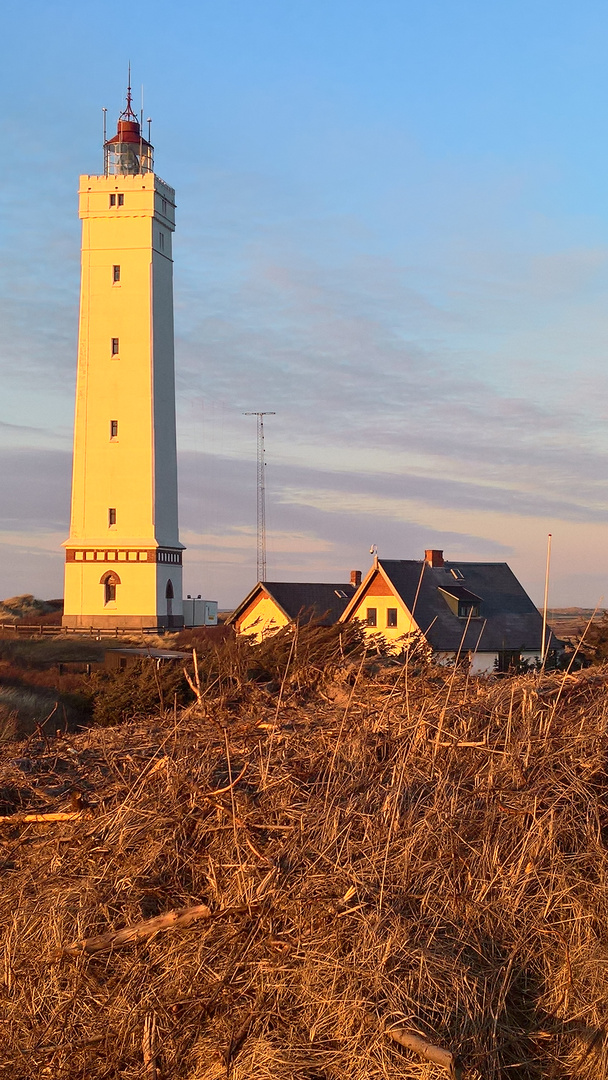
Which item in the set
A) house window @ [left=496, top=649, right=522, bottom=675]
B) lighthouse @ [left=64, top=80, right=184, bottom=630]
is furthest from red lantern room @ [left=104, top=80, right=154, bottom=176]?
house window @ [left=496, top=649, right=522, bottom=675]

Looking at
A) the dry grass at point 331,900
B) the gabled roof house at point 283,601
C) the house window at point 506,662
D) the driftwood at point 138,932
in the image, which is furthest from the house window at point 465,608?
the driftwood at point 138,932

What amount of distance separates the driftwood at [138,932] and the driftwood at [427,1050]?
126cm

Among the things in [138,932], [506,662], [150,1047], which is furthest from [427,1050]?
[506,662]

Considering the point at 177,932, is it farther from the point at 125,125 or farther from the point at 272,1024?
the point at 125,125

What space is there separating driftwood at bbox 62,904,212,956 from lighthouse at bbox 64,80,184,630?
126 feet

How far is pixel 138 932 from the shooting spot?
18.6 ft

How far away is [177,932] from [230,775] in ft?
3.13

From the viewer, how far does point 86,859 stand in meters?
6.33

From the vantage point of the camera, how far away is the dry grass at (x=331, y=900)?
5176 millimetres

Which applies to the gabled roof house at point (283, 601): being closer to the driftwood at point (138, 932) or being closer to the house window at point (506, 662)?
the house window at point (506, 662)

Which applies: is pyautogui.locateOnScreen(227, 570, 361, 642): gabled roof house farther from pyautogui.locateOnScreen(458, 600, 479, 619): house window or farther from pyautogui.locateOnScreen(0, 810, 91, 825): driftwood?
pyautogui.locateOnScreen(0, 810, 91, 825): driftwood

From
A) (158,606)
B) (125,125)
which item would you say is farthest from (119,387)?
(125,125)

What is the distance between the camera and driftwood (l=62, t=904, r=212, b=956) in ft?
18.6

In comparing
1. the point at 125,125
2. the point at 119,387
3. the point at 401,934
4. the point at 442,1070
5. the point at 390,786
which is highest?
the point at 125,125
